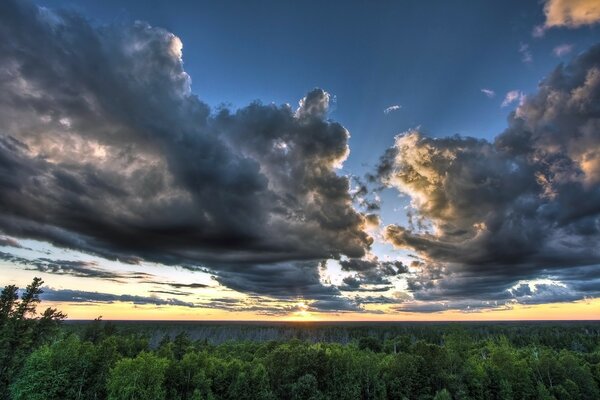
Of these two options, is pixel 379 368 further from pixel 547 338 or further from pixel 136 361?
pixel 547 338

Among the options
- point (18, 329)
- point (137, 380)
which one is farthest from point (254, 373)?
point (18, 329)

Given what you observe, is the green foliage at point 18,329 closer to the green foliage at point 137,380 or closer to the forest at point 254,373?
the forest at point 254,373

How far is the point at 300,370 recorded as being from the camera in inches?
3083

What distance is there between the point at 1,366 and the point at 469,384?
93921 millimetres

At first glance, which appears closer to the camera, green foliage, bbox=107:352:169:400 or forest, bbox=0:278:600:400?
green foliage, bbox=107:352:169:400

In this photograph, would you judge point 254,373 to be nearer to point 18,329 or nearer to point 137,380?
point 137,380

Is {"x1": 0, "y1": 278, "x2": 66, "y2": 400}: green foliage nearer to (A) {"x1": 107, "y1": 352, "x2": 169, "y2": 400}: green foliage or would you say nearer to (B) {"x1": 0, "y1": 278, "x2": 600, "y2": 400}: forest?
(B) {"x1": 0, "y1": 278, "x2": 600, "y2": 400}: forest

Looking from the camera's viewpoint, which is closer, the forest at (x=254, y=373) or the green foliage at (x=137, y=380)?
the green foliage at (x=137, y=380)

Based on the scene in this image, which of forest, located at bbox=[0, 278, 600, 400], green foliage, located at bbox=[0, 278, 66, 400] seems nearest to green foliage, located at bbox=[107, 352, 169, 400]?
forest, located at bbox=[0, 278, 600, 400]

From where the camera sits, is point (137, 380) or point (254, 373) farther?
point (254, 373)

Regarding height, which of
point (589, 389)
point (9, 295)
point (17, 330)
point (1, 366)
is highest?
point (9, 295)

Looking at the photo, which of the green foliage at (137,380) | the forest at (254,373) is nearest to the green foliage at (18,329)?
the forest at (254,373)

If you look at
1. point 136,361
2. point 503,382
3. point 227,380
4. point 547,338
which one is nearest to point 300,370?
point 227,380

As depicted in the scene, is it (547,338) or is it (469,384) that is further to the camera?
(547,338)
